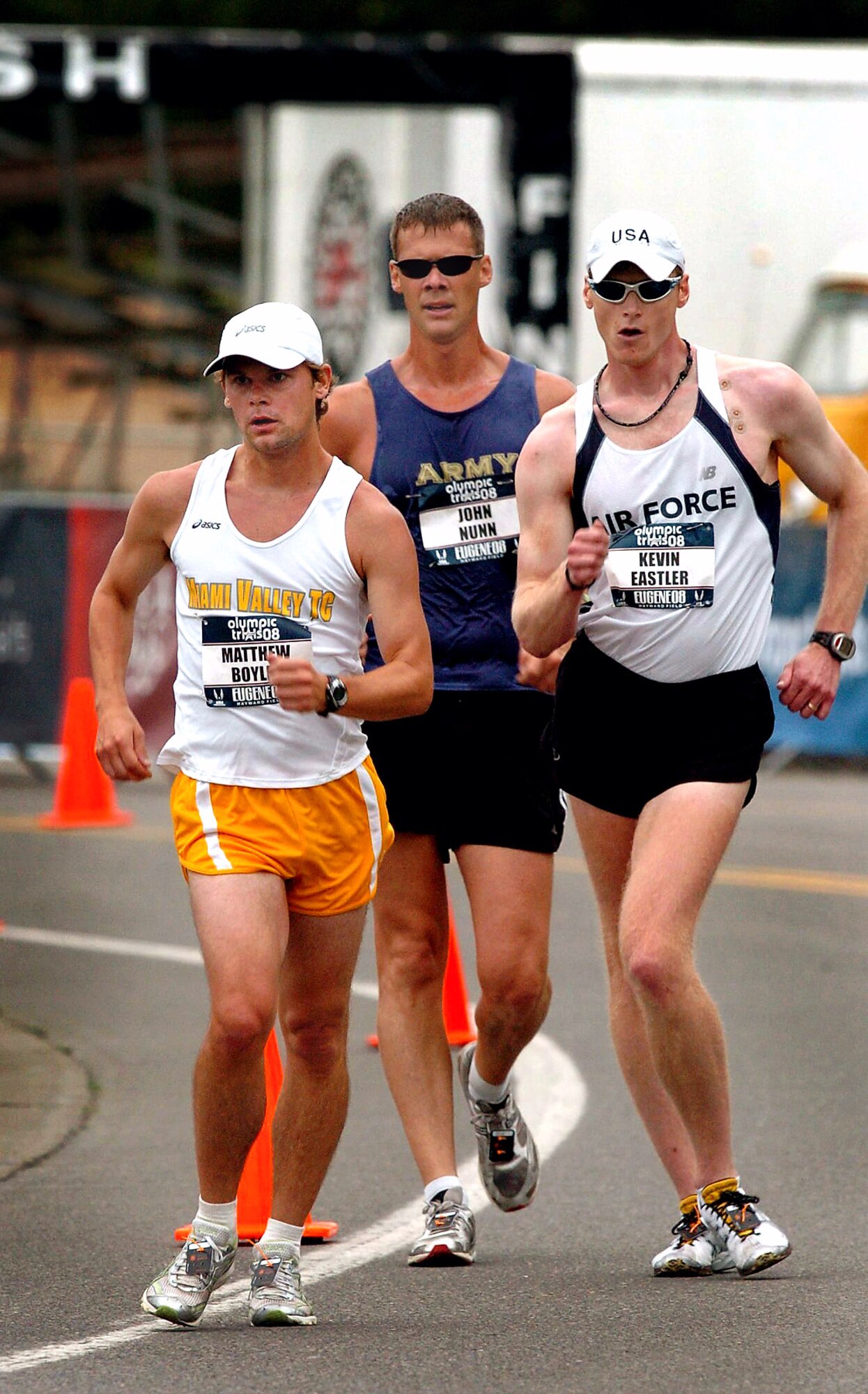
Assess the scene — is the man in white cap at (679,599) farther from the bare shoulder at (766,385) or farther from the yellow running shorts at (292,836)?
the yellow running shorts at (292,836)

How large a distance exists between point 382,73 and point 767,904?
9.13 metres

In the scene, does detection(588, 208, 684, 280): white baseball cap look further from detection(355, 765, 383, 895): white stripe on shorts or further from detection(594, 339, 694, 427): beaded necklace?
detection(355, 765, 383, 895): white stripe on shorts

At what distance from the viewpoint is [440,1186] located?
586 cm

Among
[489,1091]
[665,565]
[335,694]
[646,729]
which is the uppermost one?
[665,565]

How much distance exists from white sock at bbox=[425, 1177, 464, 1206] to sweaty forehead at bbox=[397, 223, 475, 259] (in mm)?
2241

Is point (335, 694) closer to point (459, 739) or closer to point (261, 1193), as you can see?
point (459, 739)

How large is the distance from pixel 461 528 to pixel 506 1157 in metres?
1.56

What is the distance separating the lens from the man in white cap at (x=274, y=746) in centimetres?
510

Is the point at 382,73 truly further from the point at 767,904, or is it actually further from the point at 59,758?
the point at 767,904

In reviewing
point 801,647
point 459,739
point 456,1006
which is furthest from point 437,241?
point 801,647

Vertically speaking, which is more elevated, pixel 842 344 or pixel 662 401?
pixel 842 344

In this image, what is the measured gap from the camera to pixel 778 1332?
5.00m

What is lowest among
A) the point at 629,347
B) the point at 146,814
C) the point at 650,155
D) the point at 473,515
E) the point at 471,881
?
the point at 146,814

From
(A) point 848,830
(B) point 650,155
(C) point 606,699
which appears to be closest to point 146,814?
(A) point 848,830
